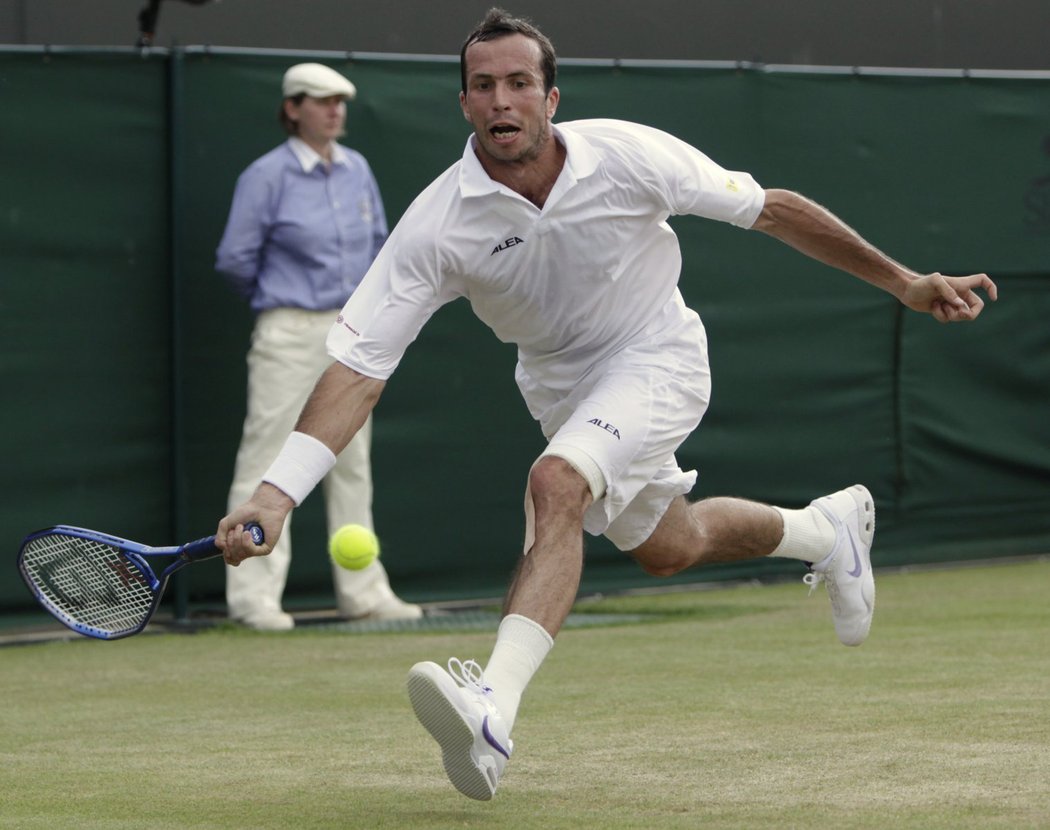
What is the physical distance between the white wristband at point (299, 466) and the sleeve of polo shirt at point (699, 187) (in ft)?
Answer: 3.42

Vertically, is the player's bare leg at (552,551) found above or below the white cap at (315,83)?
below

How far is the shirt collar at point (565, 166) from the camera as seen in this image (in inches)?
180

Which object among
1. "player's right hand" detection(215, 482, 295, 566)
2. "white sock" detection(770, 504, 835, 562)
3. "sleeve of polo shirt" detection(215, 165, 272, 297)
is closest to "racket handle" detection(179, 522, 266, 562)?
"player's right hand" detection(215, 482, 295, 566)

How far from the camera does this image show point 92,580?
467 centimetres

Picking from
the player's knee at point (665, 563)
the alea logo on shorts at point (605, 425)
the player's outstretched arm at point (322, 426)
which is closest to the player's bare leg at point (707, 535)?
the player's knee at point (665, 563)

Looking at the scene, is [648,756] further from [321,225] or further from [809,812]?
[321,225]

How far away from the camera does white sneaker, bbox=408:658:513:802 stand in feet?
12.6

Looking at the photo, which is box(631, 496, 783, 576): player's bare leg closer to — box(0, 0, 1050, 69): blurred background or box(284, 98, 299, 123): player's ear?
box(284, 98, 299, 123): player's ear

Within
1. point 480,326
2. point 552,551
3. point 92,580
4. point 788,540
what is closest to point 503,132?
point 552,551

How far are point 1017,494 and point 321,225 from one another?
3.80 meters

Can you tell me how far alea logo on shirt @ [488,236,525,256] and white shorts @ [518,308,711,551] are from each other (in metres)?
0.40

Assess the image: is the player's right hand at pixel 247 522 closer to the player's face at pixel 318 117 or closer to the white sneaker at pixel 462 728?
the white sneaker at pixel 462 728

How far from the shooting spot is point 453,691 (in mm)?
3855

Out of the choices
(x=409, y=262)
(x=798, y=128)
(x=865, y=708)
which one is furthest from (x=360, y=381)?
(x=798, y=128)
